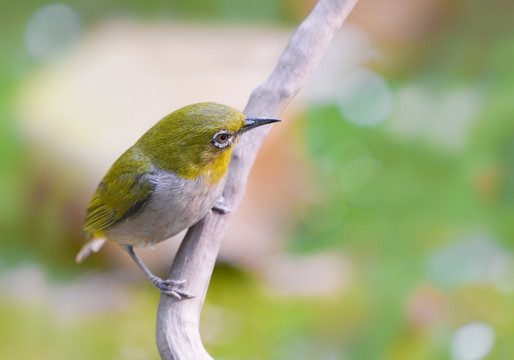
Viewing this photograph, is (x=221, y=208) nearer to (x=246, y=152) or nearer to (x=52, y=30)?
(x=246, y=152)

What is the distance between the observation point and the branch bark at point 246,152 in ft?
4.44

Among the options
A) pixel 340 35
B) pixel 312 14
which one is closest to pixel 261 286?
pixel 312 14

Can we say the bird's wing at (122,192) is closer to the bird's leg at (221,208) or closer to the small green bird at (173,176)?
the small green bird at (173,176)

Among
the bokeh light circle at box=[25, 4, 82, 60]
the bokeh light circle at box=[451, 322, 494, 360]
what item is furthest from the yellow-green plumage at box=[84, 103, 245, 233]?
the bokeh light circle at box=[25, 4, 82, 60]

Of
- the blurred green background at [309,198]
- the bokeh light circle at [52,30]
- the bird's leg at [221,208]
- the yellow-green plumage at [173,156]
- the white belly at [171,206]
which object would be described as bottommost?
the white belly at [171,206]

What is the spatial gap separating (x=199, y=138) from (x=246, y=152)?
7.2 inches

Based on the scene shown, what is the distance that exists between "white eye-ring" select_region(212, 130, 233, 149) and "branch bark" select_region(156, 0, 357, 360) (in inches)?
6.0

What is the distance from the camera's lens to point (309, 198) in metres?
3.12

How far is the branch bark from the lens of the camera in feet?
4.44

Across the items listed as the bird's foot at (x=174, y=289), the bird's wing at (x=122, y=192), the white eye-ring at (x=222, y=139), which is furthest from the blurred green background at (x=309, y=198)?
the white eye-ring at (x=222, y=139)

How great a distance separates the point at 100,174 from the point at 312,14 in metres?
1.52

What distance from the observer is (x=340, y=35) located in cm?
421

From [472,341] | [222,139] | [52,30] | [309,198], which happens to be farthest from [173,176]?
[52,30]

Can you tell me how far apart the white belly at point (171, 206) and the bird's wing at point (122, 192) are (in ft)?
0.06
